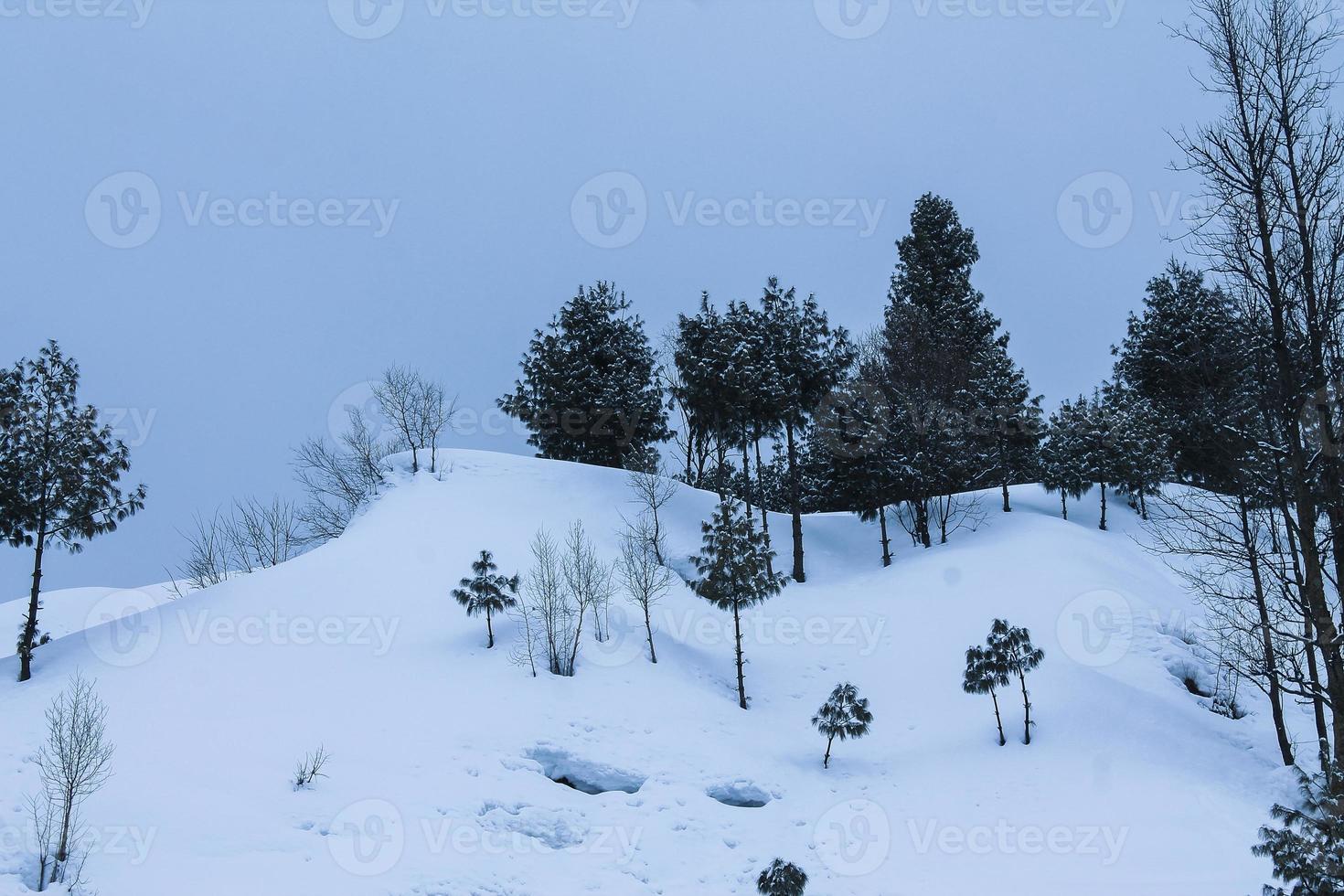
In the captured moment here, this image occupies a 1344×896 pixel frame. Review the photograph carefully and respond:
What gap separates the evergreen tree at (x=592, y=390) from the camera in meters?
45.4

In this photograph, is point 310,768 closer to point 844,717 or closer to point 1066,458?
point 844,717

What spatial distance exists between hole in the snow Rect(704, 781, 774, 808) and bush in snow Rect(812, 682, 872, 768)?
2.72 metres

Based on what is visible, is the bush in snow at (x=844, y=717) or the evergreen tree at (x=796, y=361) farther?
the evergreen tree at (x=796, y=361)

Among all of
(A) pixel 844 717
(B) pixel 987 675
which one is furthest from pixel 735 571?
(B) pixel 987 675

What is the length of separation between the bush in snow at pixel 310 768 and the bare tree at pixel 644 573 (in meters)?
9.87

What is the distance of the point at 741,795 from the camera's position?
19.1 meters

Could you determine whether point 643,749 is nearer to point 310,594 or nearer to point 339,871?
point 339,871

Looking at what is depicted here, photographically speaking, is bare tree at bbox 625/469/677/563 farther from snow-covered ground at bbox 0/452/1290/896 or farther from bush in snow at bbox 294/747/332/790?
bush in snow at bbox 294/747/332/790

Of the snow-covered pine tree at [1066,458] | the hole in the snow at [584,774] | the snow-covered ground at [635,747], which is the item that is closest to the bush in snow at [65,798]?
the snow-covered ground at [635,747]

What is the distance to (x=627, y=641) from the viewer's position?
25625 millimetres

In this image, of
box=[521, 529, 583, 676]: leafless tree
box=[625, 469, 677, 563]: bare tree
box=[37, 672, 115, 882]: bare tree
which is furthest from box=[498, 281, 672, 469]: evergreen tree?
box=[37, 672, 115, 882]: bare tree

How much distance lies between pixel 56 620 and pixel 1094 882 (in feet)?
122

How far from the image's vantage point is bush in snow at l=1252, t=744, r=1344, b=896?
8.89 m

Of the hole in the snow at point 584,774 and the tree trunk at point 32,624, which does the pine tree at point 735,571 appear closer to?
the hole in the snow at point 584,774
